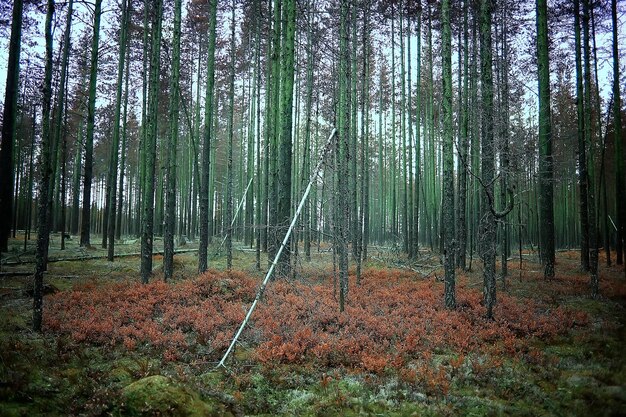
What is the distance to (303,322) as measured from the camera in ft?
31.1

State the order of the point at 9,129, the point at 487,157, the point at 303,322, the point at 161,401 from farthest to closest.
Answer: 1. the point at 9,129
2. the point at 303,322
3. the point at 487,157
4. the point at 161,401

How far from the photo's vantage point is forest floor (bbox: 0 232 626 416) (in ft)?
15.4

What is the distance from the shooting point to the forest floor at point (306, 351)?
4703mm

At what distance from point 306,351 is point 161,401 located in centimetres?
379

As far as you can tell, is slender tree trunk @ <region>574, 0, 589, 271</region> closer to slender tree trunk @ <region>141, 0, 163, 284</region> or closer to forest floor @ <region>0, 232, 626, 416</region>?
forest floor @ <region>0, 232, 626, 416</region>

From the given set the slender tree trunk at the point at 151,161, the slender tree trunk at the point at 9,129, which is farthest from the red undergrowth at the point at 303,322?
the slender tree trunk at the point at 9,129

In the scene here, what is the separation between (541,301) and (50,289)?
16944 mm

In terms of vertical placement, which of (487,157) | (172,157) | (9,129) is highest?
(9,129)

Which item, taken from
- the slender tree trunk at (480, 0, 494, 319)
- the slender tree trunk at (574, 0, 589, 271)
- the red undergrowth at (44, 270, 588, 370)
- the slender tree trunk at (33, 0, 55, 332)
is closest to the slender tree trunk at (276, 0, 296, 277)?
the red undergrowth at (44, 270, 588, 370)

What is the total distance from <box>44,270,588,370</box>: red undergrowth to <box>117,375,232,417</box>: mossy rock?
2.28 metres

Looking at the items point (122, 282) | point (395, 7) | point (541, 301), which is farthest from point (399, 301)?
point (395, 7)

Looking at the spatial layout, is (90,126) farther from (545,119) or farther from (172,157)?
(545,119)

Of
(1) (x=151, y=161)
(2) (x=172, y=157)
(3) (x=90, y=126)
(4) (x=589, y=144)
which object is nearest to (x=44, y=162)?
(1) (x=151, y=161)

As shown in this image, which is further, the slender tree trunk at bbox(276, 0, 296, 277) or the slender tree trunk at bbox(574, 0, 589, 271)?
the slender tree trunk at bbox(574, 0, 589, 271)
